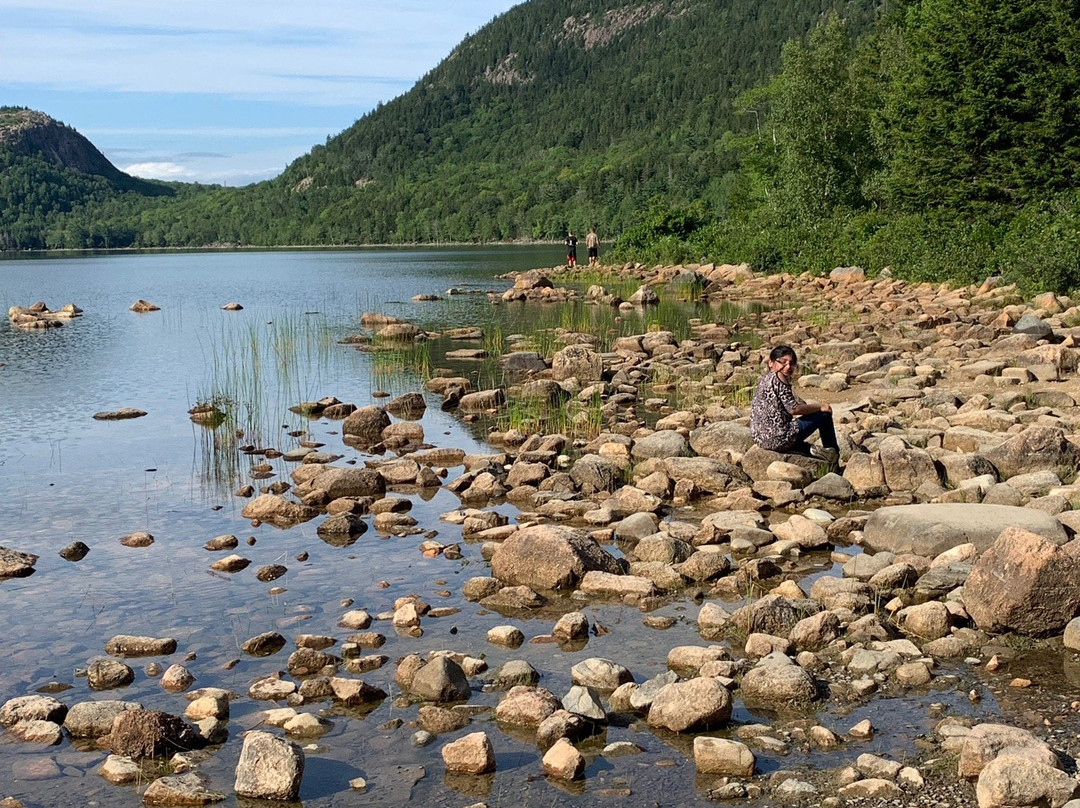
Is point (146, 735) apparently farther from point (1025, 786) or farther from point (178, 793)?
point (1025, 786)

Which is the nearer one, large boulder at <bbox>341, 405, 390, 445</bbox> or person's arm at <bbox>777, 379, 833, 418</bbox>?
person's arm at <bbox>777, 379, 833, 418</bbox>

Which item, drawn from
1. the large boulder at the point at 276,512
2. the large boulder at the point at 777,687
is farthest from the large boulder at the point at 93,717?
the large boulder at the point at 276,512

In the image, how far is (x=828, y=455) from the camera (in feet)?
43.5

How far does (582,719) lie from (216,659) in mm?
3080

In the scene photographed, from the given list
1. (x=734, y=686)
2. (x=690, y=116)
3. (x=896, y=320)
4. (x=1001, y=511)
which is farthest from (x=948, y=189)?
(x=690, y=116)

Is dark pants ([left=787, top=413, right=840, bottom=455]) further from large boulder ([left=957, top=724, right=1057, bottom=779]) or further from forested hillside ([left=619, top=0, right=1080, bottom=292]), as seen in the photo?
forested hillside ([left=619, top=0, right=1080, bottom=292])

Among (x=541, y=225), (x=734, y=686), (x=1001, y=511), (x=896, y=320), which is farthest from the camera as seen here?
(x=541, y=225)

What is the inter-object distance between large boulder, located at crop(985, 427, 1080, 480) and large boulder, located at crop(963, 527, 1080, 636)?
4434mm

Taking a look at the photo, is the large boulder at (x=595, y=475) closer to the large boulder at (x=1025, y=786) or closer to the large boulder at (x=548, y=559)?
the large boulder at (x=548, y=559)

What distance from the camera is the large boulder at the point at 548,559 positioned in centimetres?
988

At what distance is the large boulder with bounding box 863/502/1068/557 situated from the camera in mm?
9711

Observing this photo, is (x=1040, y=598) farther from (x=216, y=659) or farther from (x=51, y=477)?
(x=51, y=477)

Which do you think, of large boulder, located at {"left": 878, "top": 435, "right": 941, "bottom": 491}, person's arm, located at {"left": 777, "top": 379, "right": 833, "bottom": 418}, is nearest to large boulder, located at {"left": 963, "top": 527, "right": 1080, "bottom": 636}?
large boulder, located at {"left": 878, "top": 435, "right": 941, "bottom": 491}

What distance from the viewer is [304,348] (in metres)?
29.9
